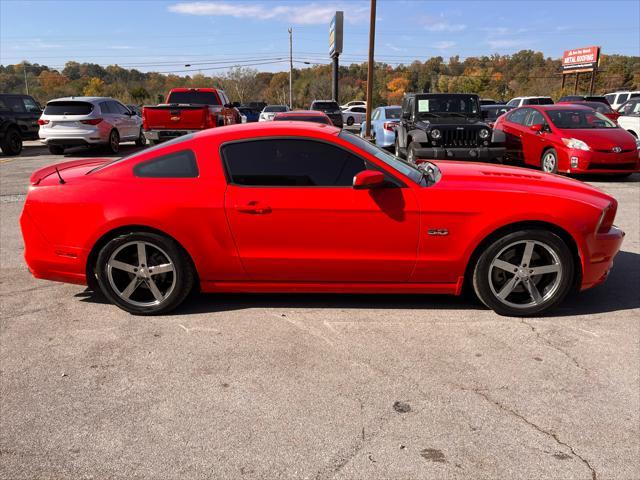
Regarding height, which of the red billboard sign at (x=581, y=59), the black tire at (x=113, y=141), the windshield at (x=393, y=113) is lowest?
the black tire at (x=113, y=141)

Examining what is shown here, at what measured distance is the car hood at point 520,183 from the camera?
13.2ft

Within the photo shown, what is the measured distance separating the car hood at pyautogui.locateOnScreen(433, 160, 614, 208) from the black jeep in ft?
21.8

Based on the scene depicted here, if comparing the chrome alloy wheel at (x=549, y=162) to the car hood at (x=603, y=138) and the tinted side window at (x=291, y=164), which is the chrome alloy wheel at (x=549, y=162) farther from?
the tinted side window at (x=291, y=164)

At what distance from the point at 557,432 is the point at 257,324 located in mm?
2183

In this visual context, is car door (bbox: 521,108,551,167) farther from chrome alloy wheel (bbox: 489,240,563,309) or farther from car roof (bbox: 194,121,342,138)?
car roof (bbox: 194,121,342,138)

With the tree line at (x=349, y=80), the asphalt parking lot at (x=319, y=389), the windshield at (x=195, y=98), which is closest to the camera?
the asphalt parking lot at (x=319, y=389)

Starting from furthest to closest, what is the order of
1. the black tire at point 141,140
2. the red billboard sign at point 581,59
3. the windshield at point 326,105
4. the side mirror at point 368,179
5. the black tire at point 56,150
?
the red billboard sign at point 581,59
the windshield at point 326,105
the black tire at point 141,140
the black tire at point 56,150
the side mirror at point 368,179

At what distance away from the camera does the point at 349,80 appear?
3745 inches

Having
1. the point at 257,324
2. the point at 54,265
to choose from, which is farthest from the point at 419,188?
the point at 54,265

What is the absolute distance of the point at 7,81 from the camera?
94875 millimetres

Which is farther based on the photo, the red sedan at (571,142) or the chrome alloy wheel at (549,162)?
the chrome alloy wheel at (549,162)

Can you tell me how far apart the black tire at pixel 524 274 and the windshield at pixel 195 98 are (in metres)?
13.4

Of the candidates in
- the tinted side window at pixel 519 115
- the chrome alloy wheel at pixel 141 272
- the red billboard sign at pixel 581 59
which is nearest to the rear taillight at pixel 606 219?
the chrome alloy wheel at pixel 141 272

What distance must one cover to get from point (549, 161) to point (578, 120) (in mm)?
1156
